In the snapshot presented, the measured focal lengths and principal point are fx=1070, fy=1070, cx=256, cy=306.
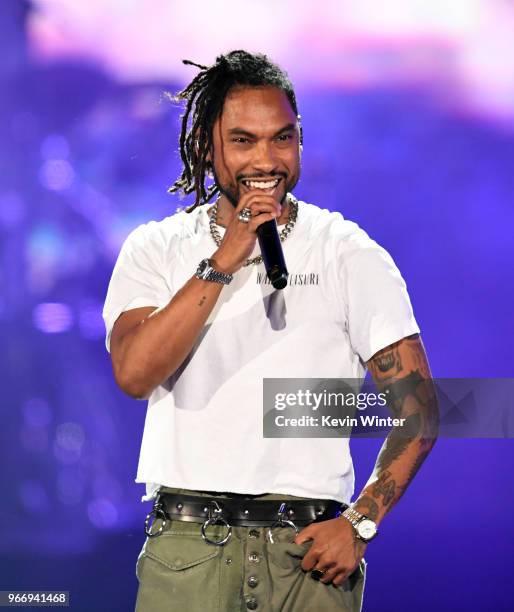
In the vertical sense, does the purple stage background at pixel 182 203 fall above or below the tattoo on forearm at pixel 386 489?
above

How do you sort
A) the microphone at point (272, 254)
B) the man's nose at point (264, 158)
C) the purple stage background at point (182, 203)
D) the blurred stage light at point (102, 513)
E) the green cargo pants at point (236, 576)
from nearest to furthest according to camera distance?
the microphone at point (272, 254) → the green cargo pants at point (236, 576) → the man's nose at point (264, 158) → the purple stage background at point (182, 203) → the blurred stage light at point (102, 513)

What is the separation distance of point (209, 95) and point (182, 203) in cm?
126

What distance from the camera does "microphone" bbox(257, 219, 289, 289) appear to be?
165 cm

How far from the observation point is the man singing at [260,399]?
1.76m

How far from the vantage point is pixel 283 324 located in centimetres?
184

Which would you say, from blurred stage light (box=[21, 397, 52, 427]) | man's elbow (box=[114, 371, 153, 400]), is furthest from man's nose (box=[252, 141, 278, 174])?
blurred stage light (box=[21, 397, 52, 427])

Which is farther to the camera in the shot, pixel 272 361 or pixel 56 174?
pixel 56 174

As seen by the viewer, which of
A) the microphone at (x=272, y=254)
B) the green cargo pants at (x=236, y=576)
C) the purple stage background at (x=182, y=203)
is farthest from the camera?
the purple stage background at (x=182, y=203)

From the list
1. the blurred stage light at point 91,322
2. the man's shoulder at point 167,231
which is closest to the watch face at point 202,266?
the man's shoulder at point 167,231

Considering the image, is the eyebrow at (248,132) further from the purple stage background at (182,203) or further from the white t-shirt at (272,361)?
the purple stage background at (182,203)

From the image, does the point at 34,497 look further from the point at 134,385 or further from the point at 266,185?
the point at 266,185

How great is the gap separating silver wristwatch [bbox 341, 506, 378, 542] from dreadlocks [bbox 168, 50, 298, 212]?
2.35ft

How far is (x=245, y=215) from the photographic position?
176 cm

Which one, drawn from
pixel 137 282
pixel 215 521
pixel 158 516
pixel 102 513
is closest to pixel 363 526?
pixel 215 521
